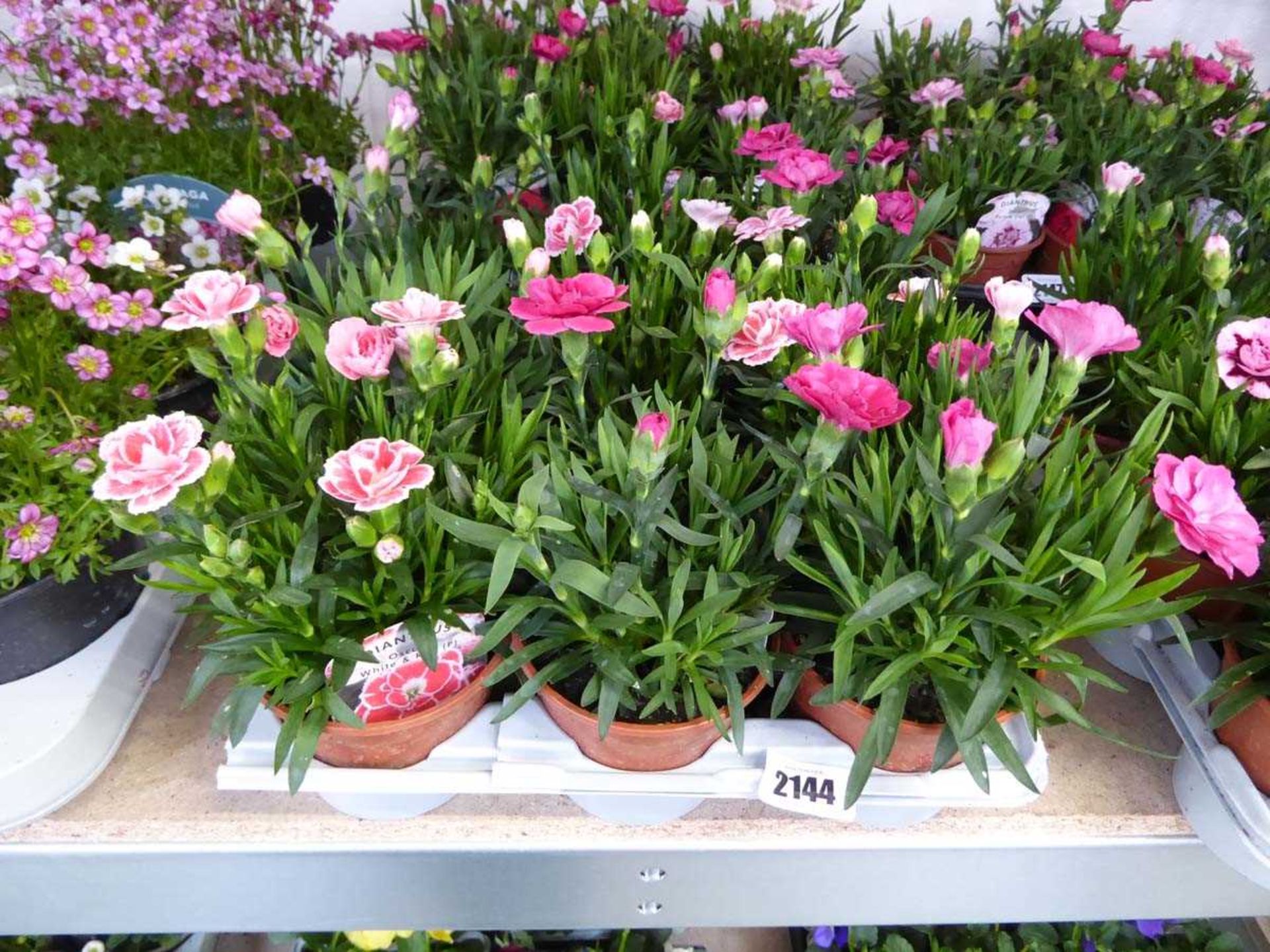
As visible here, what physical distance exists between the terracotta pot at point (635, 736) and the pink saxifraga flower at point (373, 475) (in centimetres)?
19

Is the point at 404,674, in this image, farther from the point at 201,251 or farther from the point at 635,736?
the point at 201,251

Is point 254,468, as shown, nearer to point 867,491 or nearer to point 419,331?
point 419,331

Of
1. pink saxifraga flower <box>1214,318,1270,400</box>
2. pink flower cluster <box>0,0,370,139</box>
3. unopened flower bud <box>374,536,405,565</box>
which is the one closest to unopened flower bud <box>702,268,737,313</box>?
unopened flower bud <box>374,536,405,565</box>

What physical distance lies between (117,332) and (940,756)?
79 cm

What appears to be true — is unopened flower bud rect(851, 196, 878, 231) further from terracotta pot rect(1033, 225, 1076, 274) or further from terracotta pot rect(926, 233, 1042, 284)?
terracotta pot rect(1033, 225, 1076, 274)

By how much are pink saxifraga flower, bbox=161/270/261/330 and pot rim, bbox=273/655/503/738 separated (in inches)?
10.8

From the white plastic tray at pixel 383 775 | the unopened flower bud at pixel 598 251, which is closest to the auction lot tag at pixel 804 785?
the white plastic tray at pixel 383 775

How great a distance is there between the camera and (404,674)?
0.66m

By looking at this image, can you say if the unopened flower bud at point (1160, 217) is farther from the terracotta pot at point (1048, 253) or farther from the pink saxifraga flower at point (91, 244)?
the pink saxifraga flower at point (91, 244)

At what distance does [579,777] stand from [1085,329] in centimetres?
49

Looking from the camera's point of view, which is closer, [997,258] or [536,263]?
[536,263]

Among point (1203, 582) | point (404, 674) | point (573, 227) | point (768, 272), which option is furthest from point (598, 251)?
point (1203, 582)

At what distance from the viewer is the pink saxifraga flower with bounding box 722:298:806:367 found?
0.66 m

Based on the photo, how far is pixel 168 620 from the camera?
32.8 inches
